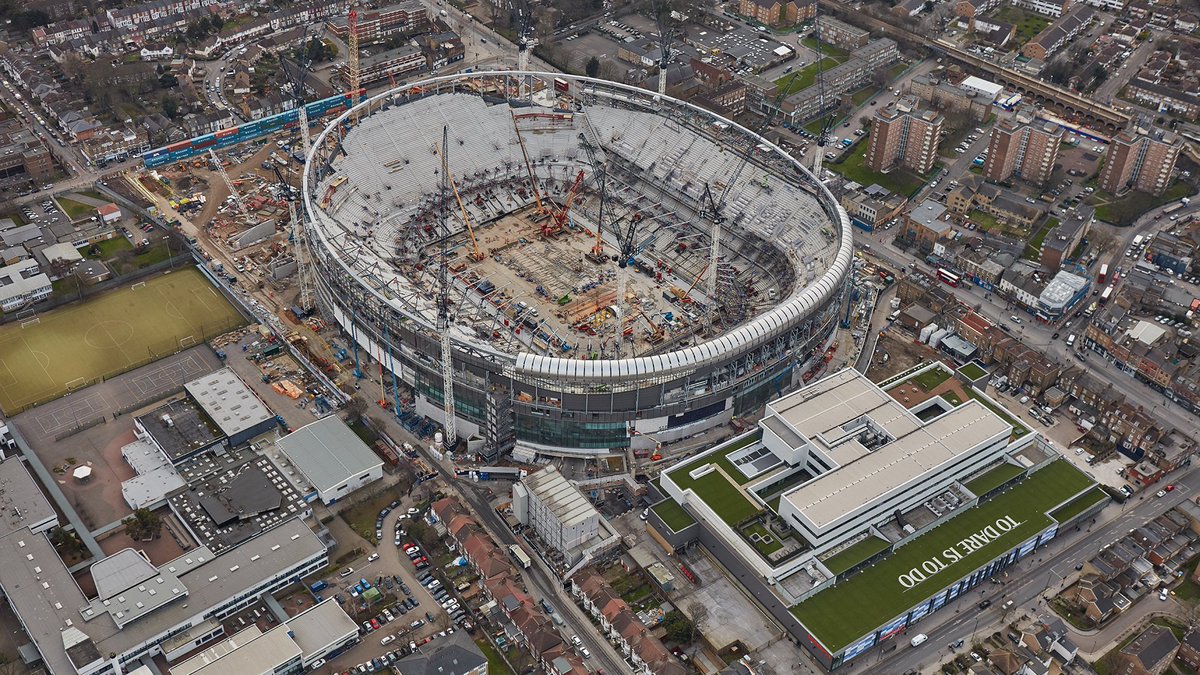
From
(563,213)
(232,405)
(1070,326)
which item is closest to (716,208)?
(563,213)

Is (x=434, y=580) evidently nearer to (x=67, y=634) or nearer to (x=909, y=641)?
(x=67, y=634)

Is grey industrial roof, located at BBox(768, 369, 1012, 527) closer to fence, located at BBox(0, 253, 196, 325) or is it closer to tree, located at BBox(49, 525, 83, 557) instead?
tree, located at BBox(49, 525, 83, 557)

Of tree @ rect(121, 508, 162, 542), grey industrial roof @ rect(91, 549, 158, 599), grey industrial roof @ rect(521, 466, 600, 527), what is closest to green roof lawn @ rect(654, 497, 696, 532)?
grey industrial roof @ rect(521, 466, 600, 527)

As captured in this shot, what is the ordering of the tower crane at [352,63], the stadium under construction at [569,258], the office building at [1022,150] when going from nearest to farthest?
the stadium under construction at [569,258], the office building at [1022,150], the tower crane at [352,63]

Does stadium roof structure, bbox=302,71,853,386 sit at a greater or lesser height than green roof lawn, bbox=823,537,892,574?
greater

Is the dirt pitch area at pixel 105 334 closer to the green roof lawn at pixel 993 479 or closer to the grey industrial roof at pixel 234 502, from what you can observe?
the grey industrial roof at pixel 234 502

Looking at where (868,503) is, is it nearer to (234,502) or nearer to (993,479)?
(993,479)

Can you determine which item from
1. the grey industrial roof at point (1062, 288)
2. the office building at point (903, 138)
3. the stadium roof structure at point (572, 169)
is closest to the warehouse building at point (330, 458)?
the stadium roof structure at point (572, 169)
